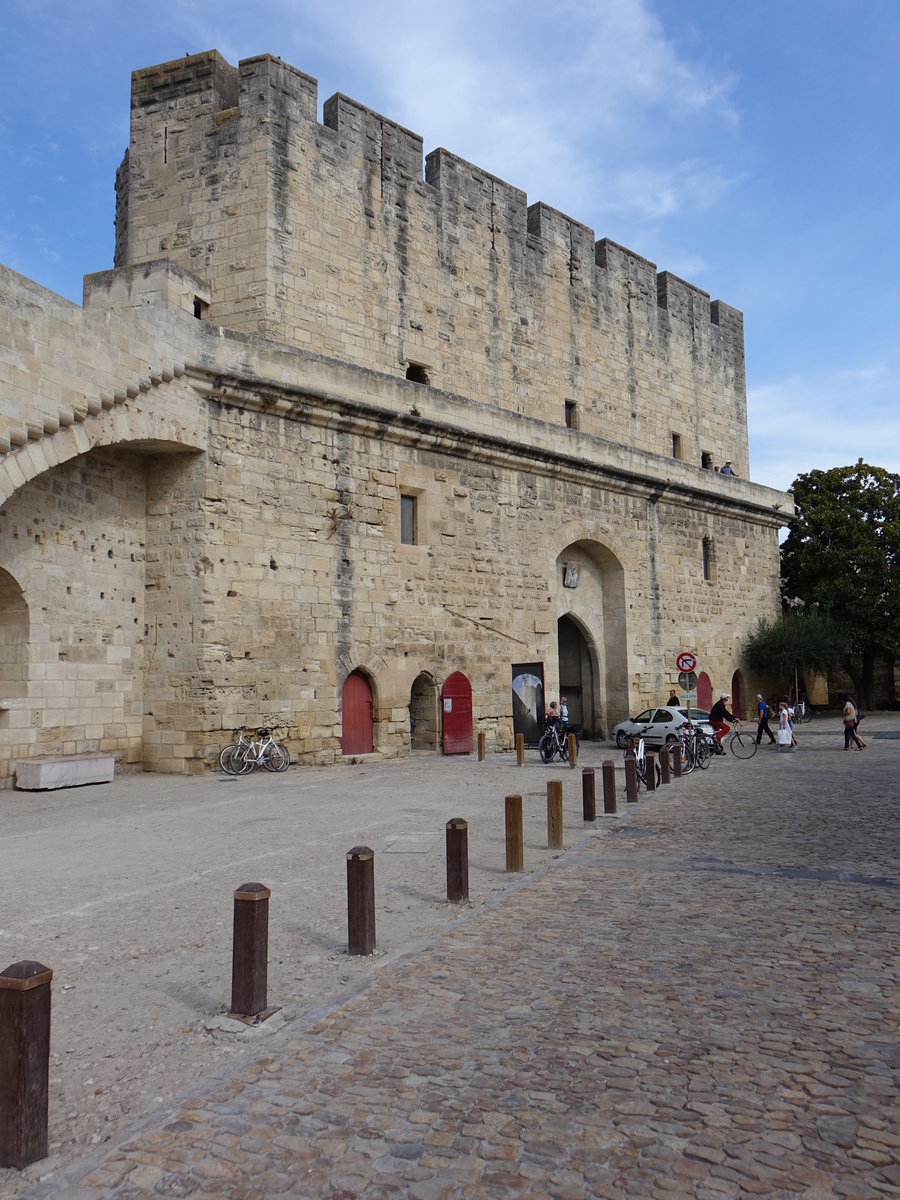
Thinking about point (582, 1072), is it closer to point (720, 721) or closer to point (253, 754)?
point (253, 754)

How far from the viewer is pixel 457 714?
18.6 metres

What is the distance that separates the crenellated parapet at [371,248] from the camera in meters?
17.2

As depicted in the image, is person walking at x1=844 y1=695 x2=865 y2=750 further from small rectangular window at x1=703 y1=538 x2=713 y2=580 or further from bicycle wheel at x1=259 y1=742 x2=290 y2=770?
bicycle wheel at x1=259 y1=742 x2=290 y2=770

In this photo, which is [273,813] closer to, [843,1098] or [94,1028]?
[94,1028]

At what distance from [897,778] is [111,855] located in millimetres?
11059

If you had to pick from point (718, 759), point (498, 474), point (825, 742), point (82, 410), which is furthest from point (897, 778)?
point (82, 410)

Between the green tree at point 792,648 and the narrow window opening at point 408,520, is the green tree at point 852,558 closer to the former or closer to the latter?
the green tree at point 792,648

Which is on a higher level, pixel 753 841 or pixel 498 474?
pixel 498 474

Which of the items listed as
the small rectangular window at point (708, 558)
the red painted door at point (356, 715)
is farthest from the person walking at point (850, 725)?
the red painted door at point (356, 715)

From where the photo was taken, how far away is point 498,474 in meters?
20.3

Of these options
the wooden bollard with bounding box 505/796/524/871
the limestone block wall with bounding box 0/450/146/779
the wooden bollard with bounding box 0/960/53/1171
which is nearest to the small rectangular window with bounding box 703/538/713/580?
the limestone block wall with bounding box 0/450/146/779

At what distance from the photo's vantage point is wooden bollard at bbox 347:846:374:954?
17.1 ft

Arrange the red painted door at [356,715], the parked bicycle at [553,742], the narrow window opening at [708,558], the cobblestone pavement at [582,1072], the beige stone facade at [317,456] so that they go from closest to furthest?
1. the cobblestone pavement at [582,1072]
2. the beige stone facade at [317,456]
3. the red painted door at [356,715]
4. the parked bicycle at [553,742]
5. the narrow window opening at [708,558]

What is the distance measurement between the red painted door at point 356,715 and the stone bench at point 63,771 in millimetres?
4357
